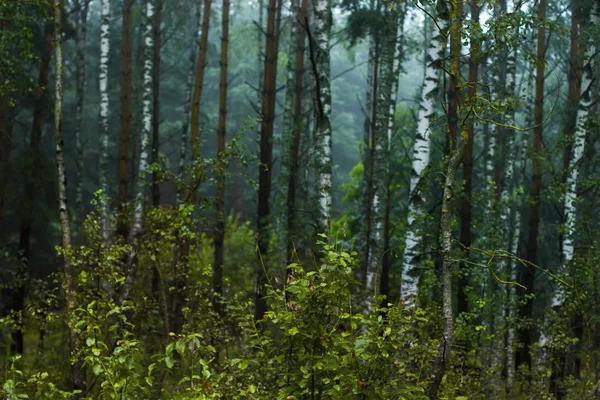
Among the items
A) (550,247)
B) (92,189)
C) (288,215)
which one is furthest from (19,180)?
(550,247)

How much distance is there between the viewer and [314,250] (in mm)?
7770

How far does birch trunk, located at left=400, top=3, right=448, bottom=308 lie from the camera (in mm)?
9734

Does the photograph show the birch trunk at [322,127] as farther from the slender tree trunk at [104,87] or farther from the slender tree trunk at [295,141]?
the slender tree trunk at [104,87]

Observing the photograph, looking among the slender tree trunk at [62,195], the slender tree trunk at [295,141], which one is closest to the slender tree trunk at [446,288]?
the slender tree trunk at [62,195]

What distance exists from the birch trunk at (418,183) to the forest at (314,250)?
35 millimetres

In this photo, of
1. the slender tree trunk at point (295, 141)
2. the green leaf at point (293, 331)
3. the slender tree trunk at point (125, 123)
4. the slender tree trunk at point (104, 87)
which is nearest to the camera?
the green leaf at point (293, 331)

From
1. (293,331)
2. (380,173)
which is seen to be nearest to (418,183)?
(380,173)

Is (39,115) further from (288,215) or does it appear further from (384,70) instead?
(384,70)

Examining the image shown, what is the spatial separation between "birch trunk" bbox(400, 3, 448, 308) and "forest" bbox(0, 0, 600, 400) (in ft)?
0.12

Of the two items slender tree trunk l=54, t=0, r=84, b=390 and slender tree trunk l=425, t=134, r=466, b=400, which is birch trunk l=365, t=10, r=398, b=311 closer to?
slender tree trunk l=54, t=0, r=84, b=390

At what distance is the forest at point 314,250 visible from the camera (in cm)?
511

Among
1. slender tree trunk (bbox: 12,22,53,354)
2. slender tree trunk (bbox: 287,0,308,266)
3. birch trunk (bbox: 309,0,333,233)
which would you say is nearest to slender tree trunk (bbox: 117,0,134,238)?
slender tree trunk (bbox: 12,22,53,354)

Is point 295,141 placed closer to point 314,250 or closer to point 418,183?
point 418,183

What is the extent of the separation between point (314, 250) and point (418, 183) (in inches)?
110
